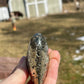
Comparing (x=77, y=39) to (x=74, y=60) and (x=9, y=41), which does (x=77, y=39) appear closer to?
(x=74, y=60)

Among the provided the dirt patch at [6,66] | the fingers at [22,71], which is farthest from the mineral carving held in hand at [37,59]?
the dirt patch at [6,66]

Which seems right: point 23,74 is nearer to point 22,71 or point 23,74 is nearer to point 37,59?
point 22,71

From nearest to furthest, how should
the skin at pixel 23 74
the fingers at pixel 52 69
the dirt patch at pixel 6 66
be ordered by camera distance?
1. the skin at pixel 23 74
2. the fingers at pixel 52 69
3. the dirt patch at pixel 6 66

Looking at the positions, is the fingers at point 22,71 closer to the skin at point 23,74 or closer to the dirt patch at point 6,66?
the skin at point 23,74

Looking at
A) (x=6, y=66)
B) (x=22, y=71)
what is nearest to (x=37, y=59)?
(x=22, y=71)

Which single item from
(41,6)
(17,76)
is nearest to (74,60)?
(17,76)

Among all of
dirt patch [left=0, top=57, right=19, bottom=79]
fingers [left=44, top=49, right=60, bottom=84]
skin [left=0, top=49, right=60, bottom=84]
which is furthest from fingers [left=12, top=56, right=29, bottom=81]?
dirt patch [left=0, top=57, right=19, bottom=79]

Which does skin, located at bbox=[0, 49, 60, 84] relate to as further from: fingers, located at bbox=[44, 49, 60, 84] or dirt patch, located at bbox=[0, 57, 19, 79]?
dirt patch, located at bbox=[0, 57, 19, 79]

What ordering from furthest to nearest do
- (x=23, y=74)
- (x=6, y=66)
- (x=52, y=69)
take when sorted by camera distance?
(x=6, y=66)
(x=52, y=69)
(x=23, y=74)
